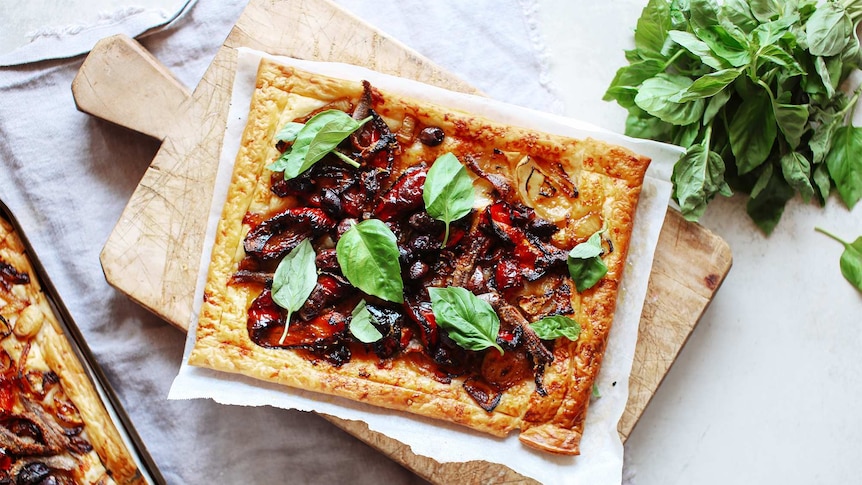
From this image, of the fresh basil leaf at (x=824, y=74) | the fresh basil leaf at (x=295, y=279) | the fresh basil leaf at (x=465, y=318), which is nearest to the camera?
the fresh basil leaf at (x=465, y=318)

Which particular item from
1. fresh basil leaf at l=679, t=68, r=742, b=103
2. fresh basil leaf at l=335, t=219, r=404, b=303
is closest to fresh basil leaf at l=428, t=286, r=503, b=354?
fresh basil leaf at l=335, t=219, r=404, b=303

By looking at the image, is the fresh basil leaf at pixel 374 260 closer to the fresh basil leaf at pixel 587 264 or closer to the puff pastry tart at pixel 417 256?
the puff pastry tart at pixel 417 256

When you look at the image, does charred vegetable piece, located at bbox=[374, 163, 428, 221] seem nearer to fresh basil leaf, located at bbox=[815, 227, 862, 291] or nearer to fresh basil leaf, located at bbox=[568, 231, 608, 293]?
fresh basil leaf, located at bbox=[568, 231, 608, 293]

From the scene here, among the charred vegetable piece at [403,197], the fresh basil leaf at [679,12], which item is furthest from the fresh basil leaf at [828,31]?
the charred vegetable piece at [403,197]

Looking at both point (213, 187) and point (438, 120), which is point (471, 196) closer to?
point (438, 120)

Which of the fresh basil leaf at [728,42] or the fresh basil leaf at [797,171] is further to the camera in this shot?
the fresh basil leaf at [797,171]
